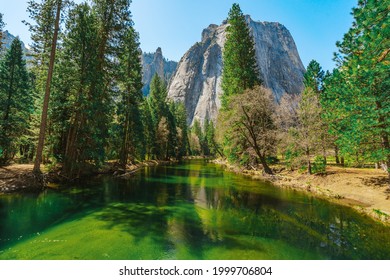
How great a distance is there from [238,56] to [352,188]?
23.3 meters

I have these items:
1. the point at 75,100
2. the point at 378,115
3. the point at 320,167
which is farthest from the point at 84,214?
the point at 320,167

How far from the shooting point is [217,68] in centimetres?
13100

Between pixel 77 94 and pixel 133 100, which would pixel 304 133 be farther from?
pixel 133 100

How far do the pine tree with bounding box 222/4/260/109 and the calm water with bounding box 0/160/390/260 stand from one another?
2095cm

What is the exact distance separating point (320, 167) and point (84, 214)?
2083 cm

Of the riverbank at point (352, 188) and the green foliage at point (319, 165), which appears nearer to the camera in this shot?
the riverbank at point (352, 188)

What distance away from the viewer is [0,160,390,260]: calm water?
6457 mm

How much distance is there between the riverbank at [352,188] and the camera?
37.9ft

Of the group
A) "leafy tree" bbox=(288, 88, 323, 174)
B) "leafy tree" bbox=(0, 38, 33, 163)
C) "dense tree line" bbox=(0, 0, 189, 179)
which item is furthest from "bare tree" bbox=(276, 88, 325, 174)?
"leafy tree" bbox=(0, 38, 33, 163)

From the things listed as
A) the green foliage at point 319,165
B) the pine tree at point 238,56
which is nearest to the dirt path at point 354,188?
the green foliage at point 319,165

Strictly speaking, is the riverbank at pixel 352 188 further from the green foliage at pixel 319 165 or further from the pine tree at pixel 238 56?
the pine tree at pixel 238 56

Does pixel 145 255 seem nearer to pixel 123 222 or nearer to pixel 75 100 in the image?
pixel 123 222

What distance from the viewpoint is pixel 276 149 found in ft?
89.1

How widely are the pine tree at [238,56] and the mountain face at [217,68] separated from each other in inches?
3465
